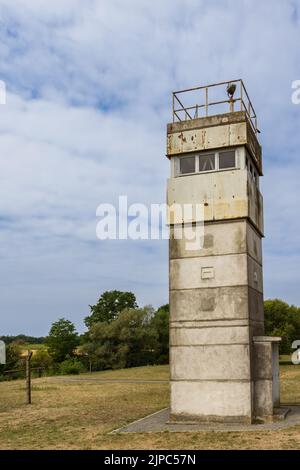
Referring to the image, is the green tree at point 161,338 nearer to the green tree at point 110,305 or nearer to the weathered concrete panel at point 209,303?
the green tree at point 110,305

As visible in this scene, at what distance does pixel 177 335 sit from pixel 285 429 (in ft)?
15.1

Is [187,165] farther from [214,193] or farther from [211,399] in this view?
[211,399]

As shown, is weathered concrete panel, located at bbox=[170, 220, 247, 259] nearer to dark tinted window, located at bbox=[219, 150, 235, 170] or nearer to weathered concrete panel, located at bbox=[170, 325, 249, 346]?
dark tinted window, located at bbox=[219, 150, 235, 170]

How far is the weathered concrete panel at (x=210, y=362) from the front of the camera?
16.2 metres

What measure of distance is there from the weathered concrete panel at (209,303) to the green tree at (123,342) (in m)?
39.3

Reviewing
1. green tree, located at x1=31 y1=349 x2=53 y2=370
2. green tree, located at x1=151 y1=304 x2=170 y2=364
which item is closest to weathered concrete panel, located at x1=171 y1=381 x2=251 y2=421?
green tree, located at x1=151 y1=304 x2=170 y2=364

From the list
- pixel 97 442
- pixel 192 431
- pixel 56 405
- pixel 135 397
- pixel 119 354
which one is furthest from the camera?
pixel 119 354

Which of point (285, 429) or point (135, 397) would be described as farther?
point (135, 397)

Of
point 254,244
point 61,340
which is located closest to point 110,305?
point 61,340

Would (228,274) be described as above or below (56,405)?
above

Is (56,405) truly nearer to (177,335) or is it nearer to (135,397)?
(135,397)

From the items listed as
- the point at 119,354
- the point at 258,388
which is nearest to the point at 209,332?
the point at 258,388

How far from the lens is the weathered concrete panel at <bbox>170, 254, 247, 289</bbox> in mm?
16766
